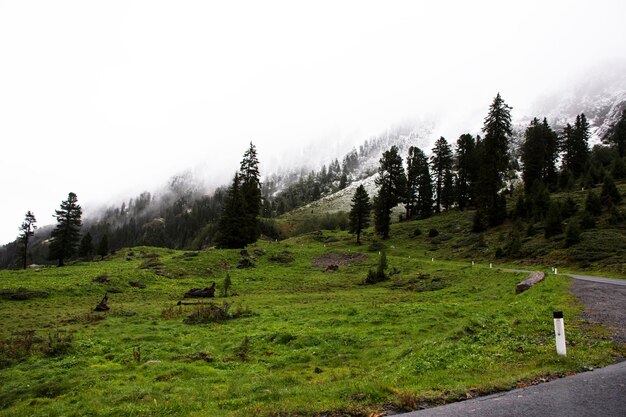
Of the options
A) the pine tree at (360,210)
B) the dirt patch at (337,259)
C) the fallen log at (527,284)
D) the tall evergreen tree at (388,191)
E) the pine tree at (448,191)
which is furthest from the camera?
the pine tree at (448,191)

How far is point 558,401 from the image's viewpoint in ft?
22.5

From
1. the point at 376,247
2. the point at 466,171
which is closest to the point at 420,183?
the point at 466,171

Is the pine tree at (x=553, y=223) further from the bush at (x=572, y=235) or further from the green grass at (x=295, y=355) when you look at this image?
the green grass at (x=295, y=355)

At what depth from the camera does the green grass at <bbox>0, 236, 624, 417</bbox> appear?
9.28m

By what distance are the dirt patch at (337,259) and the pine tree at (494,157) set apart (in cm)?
2334

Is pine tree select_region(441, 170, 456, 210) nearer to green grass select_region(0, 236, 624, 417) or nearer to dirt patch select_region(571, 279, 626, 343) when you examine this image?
green grass select_region(0, 236, 624, 417)

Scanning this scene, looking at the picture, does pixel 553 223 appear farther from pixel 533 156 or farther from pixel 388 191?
pixel 533 156

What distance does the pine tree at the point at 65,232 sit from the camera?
240 ft

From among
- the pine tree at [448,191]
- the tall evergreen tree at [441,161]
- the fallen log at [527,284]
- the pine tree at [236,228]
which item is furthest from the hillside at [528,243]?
the pine tree at [236,228]

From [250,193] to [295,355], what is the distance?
2335 inches

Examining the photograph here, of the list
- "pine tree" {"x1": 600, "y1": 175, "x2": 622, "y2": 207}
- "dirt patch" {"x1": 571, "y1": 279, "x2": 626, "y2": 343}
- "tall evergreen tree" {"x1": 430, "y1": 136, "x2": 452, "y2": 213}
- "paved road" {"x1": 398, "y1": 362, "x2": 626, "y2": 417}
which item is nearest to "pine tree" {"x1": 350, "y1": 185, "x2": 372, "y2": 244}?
"tall evergreen tree" {"x1": 430, "y1": 136, "x2": 452, "y2": 213}

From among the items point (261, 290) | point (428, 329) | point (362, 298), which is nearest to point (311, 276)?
point (261, 290)

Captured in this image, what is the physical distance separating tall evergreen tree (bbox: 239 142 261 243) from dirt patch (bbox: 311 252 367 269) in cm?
1657

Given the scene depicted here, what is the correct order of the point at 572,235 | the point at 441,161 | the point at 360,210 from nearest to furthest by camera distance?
the point at 572,235
the point at 360,210
the point at 441,161
